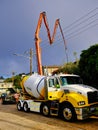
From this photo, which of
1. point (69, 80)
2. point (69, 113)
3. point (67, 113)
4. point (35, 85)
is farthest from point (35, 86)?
point (69, 113)

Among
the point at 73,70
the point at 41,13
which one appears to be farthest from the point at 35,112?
the point at 41,13

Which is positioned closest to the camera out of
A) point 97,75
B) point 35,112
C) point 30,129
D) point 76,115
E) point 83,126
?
point 30,129

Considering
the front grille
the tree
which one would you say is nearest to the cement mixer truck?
the front grille

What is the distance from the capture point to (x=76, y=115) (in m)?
14.4

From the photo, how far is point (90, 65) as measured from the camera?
23.0 metres

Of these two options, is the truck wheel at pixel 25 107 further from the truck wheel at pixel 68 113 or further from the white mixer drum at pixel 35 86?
the truck wheel at pixel 68 113

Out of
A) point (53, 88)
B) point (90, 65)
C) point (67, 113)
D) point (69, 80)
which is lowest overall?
point (67, 113)

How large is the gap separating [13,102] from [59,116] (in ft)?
61.9

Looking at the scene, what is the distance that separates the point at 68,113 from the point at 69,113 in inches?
3.3

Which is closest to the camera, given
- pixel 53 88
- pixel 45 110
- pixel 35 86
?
pixel 53 88

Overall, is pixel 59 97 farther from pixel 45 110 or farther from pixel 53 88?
pixel 45 110

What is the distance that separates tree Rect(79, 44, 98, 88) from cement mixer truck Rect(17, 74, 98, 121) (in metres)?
4.56

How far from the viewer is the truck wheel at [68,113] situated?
47.9ft

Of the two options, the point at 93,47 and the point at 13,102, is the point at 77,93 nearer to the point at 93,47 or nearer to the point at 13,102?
the point at 93,47
